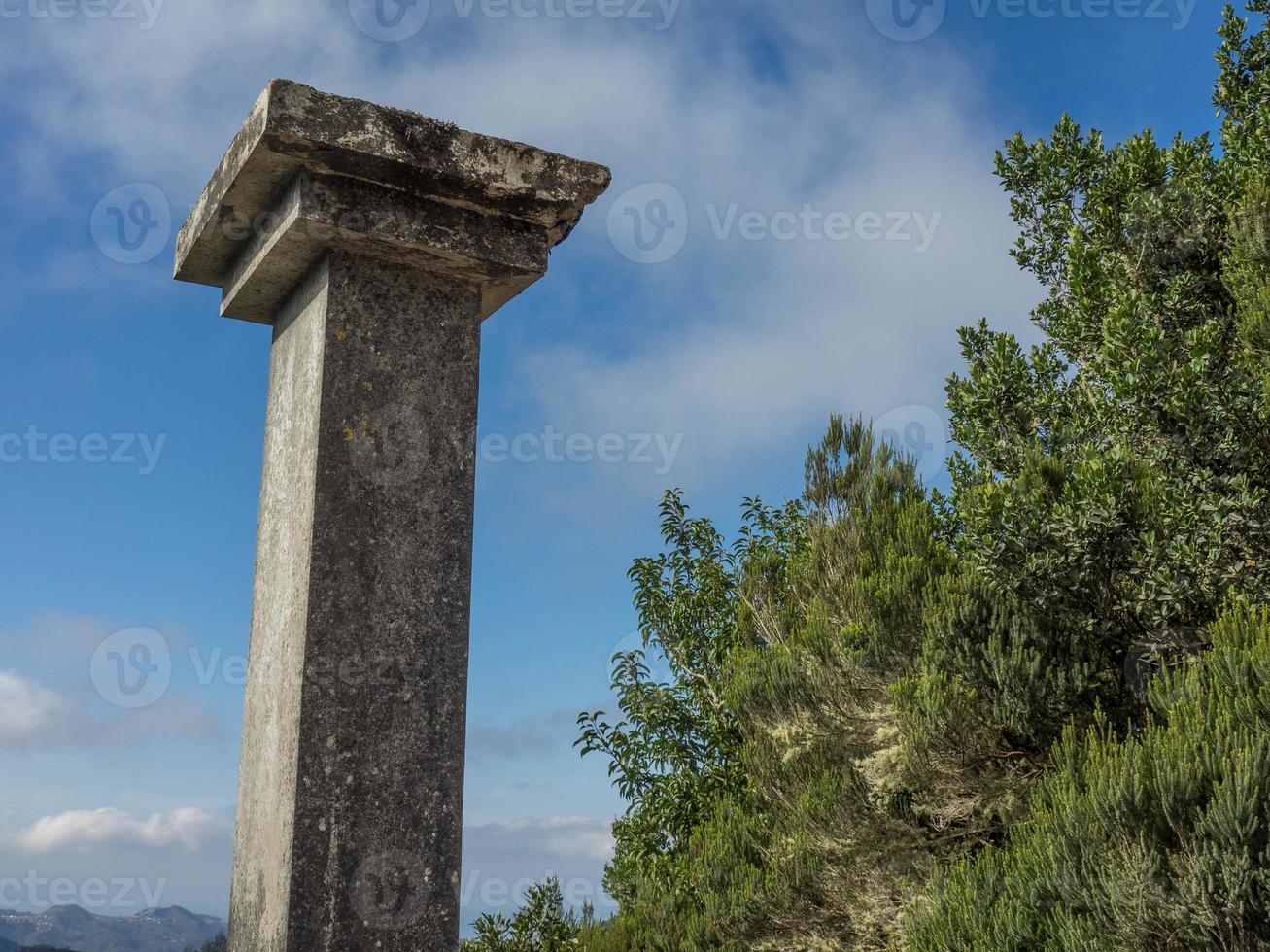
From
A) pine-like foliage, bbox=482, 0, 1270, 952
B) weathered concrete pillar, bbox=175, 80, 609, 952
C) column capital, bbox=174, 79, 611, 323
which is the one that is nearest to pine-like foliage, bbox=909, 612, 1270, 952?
pine-like foliage, bbox=482, 0, 1270, 952

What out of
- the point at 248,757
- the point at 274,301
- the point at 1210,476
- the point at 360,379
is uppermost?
the point at 1210,476

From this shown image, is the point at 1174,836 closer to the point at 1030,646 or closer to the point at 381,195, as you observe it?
the point at 1030,646

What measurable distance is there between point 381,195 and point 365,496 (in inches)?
30.6

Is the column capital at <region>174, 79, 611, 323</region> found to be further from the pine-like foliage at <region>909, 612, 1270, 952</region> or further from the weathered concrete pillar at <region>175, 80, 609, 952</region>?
the pine-like foliage at <region>909, 612, 1270, 952</region>

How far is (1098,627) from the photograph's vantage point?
725cm

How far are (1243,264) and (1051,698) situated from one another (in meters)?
3.48

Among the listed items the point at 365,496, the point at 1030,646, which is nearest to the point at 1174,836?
the point at 1030,646

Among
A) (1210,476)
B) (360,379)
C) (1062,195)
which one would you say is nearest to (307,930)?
(360,379)

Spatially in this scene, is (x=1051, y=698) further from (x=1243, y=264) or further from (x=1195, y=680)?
(x=1243, y=264)

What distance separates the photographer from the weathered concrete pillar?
93.8 inches

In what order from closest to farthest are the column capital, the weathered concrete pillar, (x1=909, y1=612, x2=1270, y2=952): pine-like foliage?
the weathered concrete pillar → the column capital → (x1=909, y1=612, x2=1270, y2=952): pine-like foliage

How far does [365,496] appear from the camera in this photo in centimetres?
256

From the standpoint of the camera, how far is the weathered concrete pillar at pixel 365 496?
238 cm

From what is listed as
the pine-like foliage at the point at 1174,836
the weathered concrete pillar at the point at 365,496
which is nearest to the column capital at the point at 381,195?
the weathered concrete pillar at the point at 365,496
